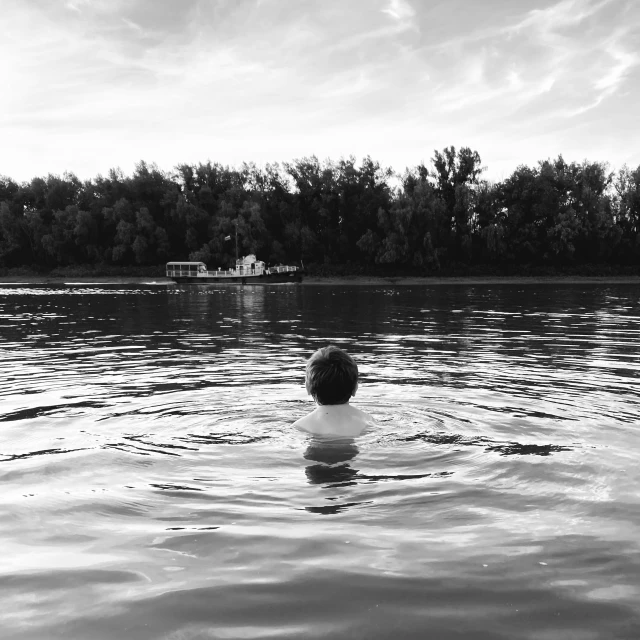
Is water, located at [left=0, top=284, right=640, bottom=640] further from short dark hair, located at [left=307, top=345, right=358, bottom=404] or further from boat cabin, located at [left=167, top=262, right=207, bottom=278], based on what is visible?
boat cabin, located at [left=167, top=262, right=207, bottom=278]

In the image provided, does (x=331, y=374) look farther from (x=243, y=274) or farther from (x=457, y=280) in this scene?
(x=243, y=274)

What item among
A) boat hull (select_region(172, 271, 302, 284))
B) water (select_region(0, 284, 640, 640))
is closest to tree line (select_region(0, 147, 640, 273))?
boat hull (select_region(172, 271, 302, 284))

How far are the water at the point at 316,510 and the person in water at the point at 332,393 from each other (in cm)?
24

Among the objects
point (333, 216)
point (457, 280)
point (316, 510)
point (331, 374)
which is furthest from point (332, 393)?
point (333, 216)

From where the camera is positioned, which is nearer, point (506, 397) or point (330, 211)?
point (506, 397)

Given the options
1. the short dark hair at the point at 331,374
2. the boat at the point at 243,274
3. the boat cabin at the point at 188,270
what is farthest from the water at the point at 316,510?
the boat cabin at the point at 188,270

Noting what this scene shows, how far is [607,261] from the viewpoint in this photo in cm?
8762

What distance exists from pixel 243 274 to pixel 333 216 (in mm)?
19160

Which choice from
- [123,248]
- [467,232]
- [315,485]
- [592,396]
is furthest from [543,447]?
[123,248]

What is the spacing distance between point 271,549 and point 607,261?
92.3m

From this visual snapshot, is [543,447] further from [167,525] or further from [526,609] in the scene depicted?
[167,525]

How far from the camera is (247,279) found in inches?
3199

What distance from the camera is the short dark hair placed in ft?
21.2

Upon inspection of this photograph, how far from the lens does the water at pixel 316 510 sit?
11.1 feet
